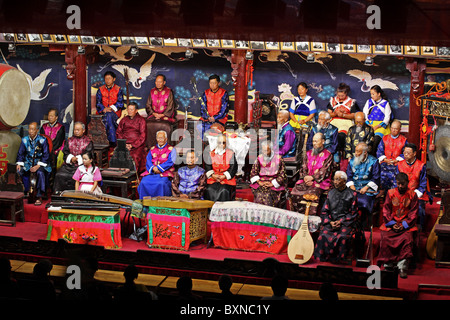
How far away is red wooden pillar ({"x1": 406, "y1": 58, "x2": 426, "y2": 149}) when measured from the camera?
1176 cm

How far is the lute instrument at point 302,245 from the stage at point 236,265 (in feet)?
0.40

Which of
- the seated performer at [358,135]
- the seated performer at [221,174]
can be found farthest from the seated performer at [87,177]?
the seated performer at [358,135]

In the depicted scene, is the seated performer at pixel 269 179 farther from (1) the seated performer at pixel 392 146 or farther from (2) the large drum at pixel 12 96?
(2) the large drum at pixel 12 96

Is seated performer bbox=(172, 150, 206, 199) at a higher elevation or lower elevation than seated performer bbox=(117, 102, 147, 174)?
lower

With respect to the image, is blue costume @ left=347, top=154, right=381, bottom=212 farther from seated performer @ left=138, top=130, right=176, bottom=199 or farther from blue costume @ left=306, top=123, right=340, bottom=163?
seated performer @ left=138, top=130, right=176, bottom=199

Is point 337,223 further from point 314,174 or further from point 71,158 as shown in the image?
point 71,158

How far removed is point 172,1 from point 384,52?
920 centimetres

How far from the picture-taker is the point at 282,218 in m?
9.42

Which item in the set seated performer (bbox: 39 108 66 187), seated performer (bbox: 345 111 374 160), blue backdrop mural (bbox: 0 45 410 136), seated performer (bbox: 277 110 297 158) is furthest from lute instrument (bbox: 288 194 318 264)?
seated performer (bbox: 39 108 66 187)

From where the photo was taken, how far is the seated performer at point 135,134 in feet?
40.8

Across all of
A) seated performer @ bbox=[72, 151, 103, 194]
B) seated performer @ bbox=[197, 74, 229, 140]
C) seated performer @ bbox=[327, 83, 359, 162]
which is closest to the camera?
seated performer @ bbox=[72, 151, 103, 194]

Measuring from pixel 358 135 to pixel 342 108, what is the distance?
4.85 ft

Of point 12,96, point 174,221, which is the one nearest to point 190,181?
point 174,221

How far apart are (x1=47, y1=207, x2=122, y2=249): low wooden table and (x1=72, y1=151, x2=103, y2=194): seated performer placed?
0.88m
